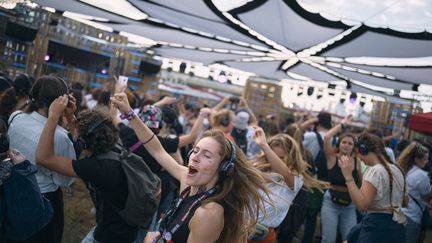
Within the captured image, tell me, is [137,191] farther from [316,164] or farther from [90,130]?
[316,164]

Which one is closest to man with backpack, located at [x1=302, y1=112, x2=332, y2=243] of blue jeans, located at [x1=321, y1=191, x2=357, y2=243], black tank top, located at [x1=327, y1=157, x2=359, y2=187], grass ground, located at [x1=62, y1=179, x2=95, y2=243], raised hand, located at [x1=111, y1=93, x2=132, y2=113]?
black tank top, located at [x1=327, y1=157, x2=359, y2=187]

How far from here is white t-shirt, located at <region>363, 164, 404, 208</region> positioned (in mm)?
3236

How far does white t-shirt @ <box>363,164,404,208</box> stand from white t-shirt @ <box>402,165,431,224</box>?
4.52 feet

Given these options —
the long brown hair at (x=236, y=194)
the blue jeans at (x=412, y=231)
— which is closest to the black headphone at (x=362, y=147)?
the blue jeans at (x=412, y=231)

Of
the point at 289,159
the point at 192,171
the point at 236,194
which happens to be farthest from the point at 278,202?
the point at 192,171

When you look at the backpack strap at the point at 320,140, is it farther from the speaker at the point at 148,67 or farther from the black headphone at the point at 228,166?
the speaker at the point at 148,67

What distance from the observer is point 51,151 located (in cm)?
251

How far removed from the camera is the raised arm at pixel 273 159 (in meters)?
3.24

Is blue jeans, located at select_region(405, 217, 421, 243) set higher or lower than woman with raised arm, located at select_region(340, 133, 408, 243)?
lower

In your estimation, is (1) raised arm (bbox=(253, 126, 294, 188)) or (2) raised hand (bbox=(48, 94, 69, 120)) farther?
(1) raised arm (bbox=(253, 126, 294, 188))

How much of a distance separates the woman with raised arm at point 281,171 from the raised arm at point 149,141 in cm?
88

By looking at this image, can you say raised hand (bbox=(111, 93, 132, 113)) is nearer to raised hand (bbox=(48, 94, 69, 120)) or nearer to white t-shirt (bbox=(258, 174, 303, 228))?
raised hand (bbox=(48, 94, 69, 120))

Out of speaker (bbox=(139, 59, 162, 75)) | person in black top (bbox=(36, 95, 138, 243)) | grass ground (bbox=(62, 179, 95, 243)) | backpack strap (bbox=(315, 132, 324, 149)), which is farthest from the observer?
speaker (bbox=(139, 59, 162, 75))

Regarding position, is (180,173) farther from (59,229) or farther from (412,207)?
(412,207)
